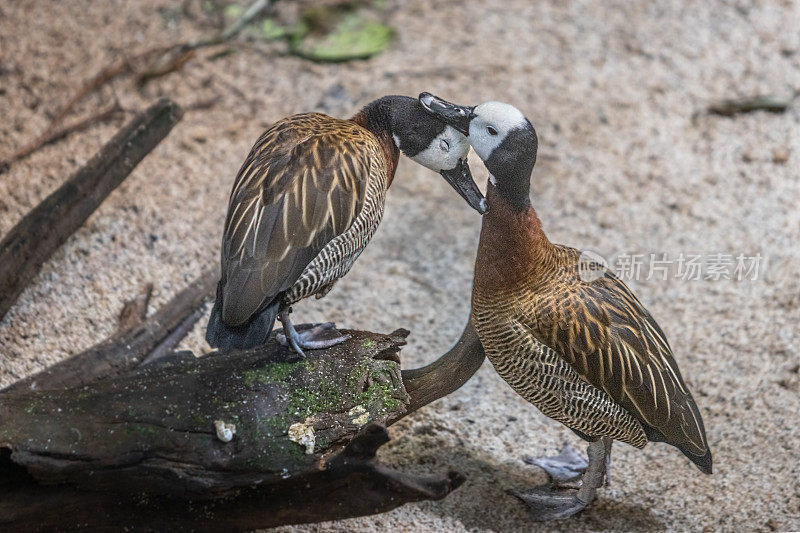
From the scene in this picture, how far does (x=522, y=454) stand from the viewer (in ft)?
10.4

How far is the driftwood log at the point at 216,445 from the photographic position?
7.54ft


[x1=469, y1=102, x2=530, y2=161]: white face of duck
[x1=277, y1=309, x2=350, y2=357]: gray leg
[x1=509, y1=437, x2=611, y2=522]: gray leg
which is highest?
[x1=469, y1=102, x2=530, y2=161]: white face of duck

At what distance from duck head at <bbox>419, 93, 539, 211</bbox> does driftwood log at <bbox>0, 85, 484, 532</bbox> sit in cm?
67

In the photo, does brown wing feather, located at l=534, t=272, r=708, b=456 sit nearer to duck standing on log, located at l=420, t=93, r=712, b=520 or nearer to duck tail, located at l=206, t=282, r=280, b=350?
duck standing on log, located at l=420, t=93, r=712, b=520

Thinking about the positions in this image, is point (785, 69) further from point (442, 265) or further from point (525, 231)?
point (525, 231)

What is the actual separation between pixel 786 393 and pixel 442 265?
168 centimetres

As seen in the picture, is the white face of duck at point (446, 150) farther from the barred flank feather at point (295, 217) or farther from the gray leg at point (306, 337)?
the gray leg at point (306, 337)

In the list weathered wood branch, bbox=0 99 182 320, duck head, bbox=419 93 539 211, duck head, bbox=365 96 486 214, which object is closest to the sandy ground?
weathered wood branch, bbox=0 99 182 320

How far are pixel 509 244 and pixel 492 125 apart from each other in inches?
15.3

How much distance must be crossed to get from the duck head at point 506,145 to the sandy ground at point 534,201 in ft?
3.73

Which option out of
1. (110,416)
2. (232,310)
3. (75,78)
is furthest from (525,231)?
(75,78)

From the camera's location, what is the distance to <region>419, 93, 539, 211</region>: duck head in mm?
2461

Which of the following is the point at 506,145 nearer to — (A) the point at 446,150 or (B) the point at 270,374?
(A) the point at 446,150

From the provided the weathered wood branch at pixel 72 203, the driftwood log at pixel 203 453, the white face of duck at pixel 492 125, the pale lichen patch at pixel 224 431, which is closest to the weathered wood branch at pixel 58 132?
the weathered wood branch at pixel 72 203
